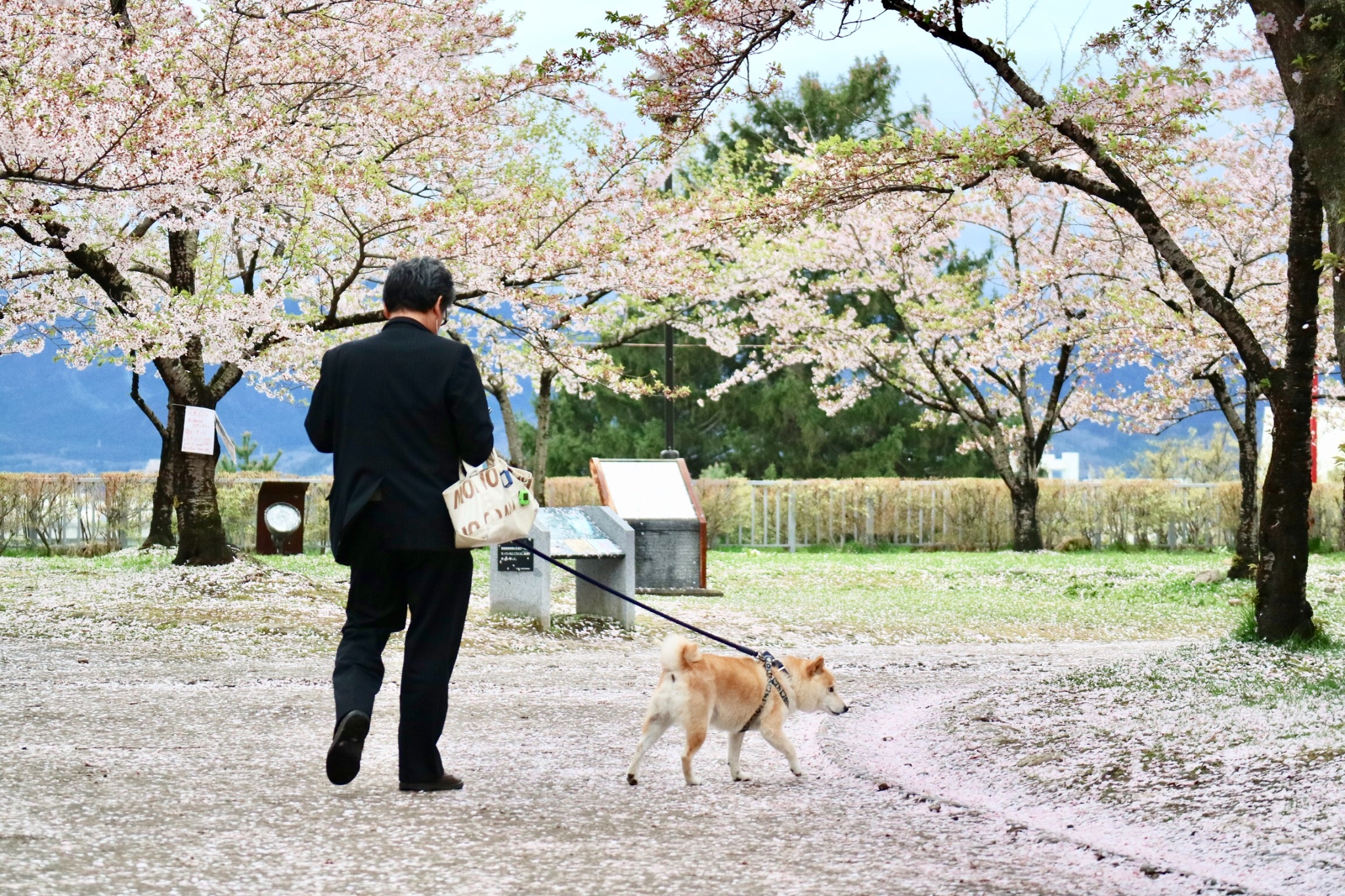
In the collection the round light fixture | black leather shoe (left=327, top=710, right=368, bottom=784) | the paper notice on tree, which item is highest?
the paper notice on tree

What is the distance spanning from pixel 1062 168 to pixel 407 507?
21.5ft

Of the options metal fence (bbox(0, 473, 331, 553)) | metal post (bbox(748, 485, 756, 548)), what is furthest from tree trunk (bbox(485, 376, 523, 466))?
metal post (bbox(748, 485, 756, 548))

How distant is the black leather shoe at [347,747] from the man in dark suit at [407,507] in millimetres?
99

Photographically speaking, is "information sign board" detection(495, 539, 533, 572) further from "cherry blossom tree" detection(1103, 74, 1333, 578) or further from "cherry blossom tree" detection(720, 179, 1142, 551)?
"cherry blossom tree" detection(720, 179, 1142, 551)

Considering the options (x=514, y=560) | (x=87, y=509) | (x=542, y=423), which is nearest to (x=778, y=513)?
(x=542, y=423)

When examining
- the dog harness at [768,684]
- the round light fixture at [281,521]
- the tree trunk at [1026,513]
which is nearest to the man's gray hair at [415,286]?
the dog harness at [768,684]

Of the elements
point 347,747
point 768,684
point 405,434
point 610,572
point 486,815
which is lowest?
point 486,815

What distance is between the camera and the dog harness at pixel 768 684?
5.79 meters

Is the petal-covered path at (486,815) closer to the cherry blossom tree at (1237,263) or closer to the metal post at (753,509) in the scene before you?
the cherry blossom tree at (1237,263)

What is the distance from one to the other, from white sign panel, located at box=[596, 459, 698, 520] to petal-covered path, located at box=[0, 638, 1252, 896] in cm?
826

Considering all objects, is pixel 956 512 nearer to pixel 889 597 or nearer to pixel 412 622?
pixel 889 597

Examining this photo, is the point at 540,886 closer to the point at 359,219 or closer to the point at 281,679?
the point at 281,679

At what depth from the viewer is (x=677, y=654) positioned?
537 cm

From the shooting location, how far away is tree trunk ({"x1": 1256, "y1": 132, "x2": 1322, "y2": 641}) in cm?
879
